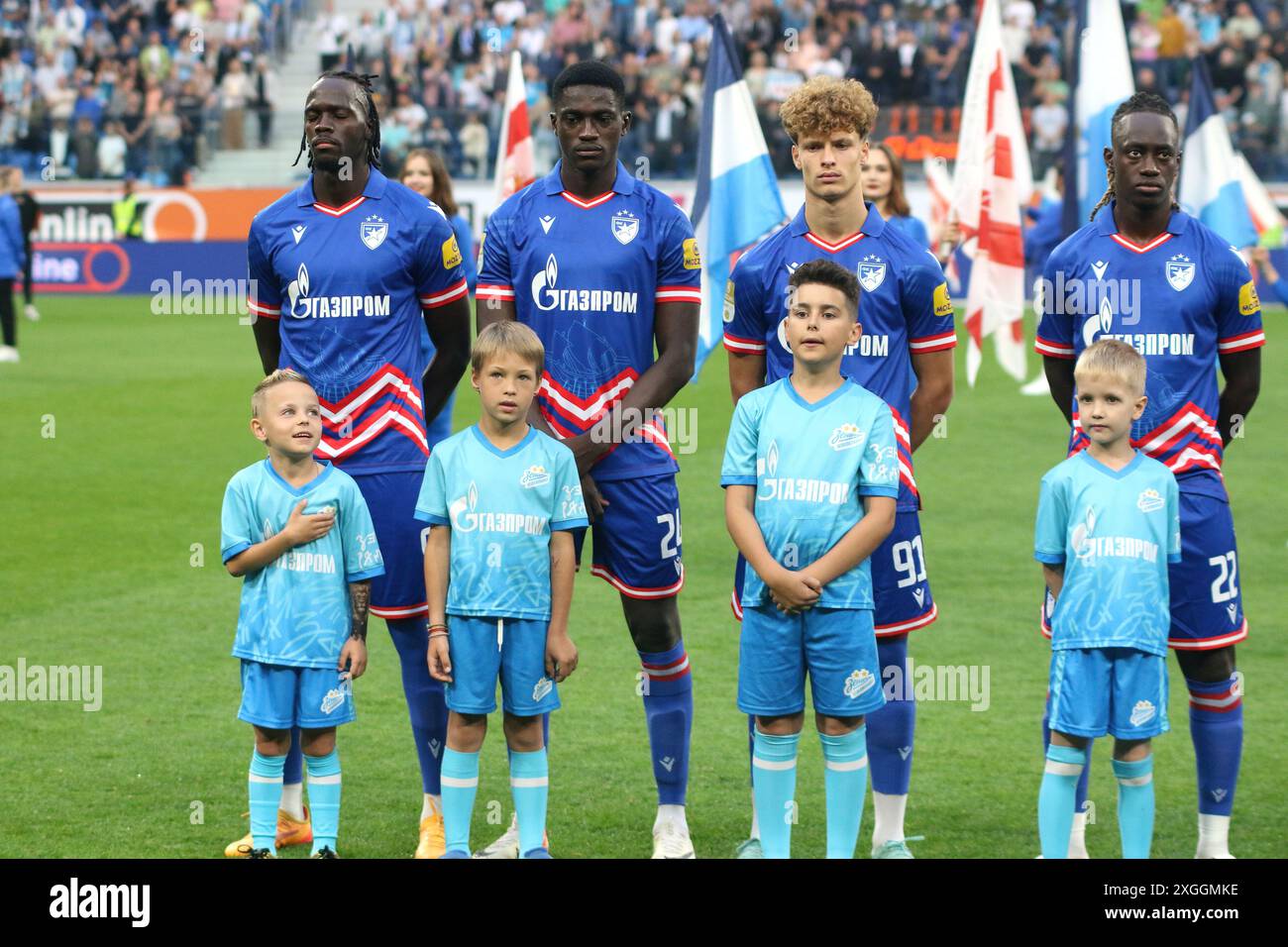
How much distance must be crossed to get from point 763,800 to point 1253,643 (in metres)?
4.17

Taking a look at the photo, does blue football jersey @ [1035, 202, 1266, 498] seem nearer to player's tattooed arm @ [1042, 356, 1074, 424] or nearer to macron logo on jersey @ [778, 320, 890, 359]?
player's tattooed arm @ [1042, 356, 1074, 424]

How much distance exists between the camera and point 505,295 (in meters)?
5.75

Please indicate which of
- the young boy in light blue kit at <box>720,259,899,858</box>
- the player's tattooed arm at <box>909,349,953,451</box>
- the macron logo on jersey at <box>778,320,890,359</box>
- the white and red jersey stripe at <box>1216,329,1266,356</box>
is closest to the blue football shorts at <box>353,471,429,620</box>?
the young boy in light blue kit at <box>720,259,899,858</box>

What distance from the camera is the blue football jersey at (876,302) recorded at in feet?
17.9

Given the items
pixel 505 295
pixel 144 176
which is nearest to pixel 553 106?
pixel 505 295

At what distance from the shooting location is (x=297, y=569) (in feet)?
17.6

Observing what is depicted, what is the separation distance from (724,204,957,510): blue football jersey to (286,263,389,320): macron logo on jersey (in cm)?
114

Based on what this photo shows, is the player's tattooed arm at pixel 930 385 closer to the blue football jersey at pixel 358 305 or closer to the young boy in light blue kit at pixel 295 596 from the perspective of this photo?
the blue football jersey at pixel 358 305

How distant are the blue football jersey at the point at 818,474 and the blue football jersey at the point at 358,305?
1217mm

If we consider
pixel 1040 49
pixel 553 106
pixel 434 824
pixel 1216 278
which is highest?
pixel 1040 49

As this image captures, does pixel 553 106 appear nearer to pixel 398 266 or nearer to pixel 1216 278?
pixel 398 266

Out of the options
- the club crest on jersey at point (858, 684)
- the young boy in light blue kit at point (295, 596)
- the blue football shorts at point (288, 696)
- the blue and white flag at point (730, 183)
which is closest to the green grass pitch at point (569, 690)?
the young boy in light blue kit at point (295, 596)

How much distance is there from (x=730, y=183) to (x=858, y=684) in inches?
365

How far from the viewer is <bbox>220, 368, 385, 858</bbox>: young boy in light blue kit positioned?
5.33 meters
